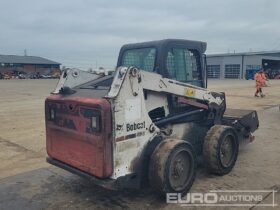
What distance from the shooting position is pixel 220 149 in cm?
556

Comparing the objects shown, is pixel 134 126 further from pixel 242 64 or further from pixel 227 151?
pixel 242 64

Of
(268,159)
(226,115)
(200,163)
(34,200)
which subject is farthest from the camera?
(226,115)

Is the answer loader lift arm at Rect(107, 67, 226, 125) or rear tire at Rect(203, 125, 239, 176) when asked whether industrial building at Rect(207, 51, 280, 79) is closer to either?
loader lift arm at Rect(107, 67, 226, 125)

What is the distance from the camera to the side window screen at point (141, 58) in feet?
17.5

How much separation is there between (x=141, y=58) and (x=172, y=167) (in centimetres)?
189

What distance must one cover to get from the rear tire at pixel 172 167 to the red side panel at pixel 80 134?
0.65 meters

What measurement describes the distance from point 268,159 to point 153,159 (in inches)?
124

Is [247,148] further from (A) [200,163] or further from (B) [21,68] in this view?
(B) [21,68]

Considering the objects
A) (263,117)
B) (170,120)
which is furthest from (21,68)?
(170,120)

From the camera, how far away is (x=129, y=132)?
14.4 feet

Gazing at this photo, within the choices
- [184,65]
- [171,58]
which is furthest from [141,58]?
[184,65]

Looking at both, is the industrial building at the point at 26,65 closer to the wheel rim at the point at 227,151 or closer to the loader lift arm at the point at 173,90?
the loader lift arm at the point at 173,90

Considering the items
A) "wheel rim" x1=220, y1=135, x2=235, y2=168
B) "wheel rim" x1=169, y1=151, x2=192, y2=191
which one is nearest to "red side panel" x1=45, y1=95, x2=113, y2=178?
"wheel rim" x1=169, y1=151, x2=192, y2=191

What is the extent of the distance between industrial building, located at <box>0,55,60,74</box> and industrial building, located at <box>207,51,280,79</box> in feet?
117
